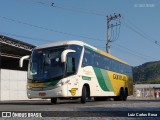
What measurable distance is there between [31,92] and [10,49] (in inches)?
940

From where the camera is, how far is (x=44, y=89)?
58.4 ft

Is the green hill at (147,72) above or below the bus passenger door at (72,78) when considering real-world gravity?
above

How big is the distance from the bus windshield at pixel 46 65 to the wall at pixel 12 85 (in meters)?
18.1

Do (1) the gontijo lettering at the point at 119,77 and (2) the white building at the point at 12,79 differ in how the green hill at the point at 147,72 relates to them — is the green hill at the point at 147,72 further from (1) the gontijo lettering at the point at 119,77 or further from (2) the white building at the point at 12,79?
(1) the gontijo lettering at the point at 119,77

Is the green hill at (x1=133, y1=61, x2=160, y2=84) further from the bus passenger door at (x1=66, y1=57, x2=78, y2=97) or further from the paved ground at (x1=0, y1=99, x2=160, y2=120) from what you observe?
the paved ground at (x1=0, y1=99, x2=160, y2=120)

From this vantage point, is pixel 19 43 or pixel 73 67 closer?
pixel 73 67

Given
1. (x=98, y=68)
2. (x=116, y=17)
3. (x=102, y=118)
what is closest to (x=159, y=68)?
(x=116, y=17)

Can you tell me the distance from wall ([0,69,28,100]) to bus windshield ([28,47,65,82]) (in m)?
18.1

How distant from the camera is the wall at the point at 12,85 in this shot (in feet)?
119

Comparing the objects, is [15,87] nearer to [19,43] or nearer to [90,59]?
[19,43]

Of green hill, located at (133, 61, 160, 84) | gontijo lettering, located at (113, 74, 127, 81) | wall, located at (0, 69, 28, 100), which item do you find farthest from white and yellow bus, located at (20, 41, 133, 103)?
green hill, located at (133, 61, 160, 84)

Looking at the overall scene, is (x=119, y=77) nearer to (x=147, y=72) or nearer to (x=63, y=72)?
(x=63, y=72)

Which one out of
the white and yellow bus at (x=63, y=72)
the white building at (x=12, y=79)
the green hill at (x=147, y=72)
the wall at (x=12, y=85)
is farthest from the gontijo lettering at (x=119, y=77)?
the green hill at (x=147, y=72)

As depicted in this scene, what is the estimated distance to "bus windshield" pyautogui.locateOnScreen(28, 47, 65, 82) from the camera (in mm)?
17594
